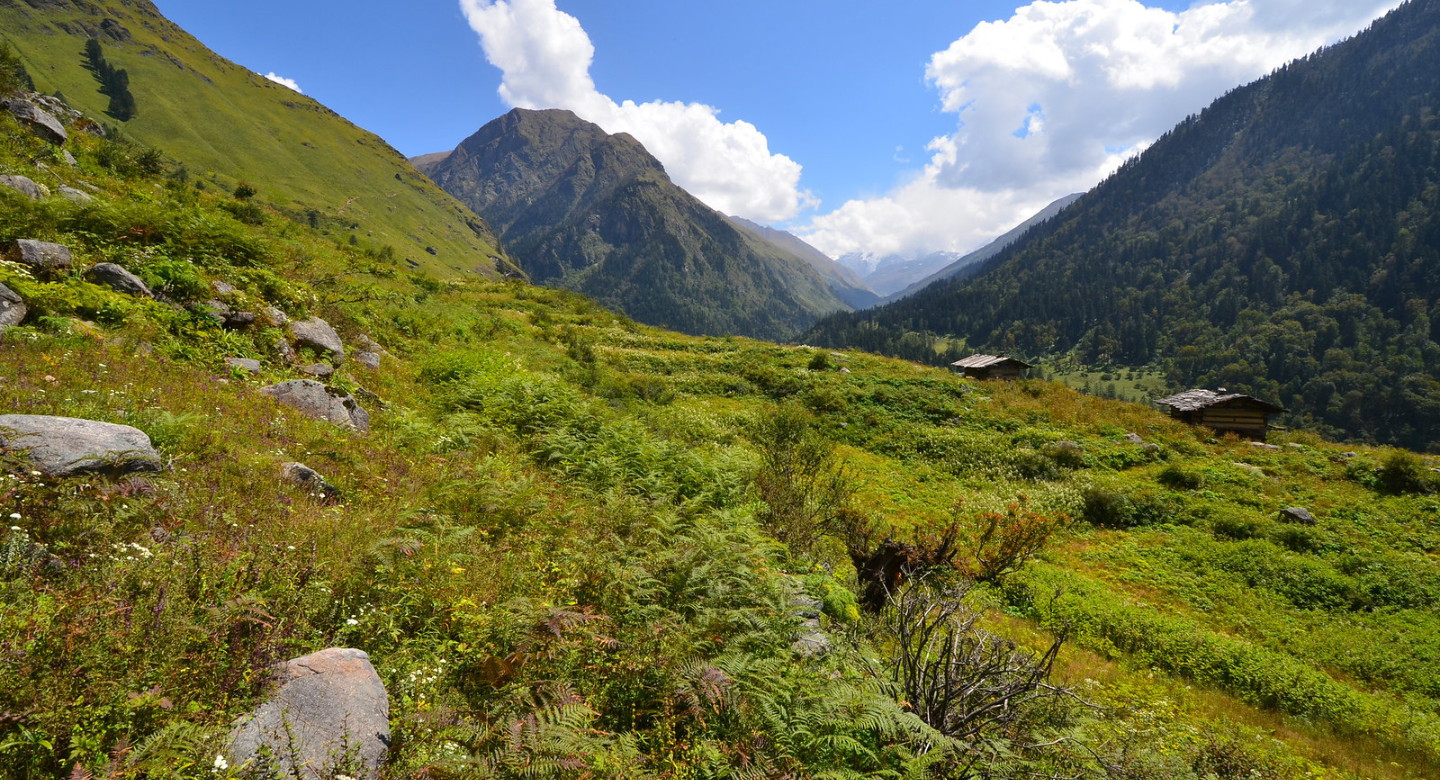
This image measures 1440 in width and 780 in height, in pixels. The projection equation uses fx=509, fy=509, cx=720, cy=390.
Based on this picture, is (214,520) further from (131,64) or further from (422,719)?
(131,64)

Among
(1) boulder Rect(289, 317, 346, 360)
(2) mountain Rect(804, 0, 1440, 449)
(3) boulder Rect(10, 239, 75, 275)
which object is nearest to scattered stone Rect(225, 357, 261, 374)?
(1) boulder Rect(289, 317, 346, 360)

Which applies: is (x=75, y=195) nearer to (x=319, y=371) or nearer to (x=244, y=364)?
(x=244, y=364)

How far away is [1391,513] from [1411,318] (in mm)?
179796

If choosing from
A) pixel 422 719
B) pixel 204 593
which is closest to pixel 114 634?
pixel 204 593

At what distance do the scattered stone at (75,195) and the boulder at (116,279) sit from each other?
10.4 ft

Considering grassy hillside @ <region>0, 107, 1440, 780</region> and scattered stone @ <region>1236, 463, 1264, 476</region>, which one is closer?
grassy hillside @ <region>0, 107, 1440, 780</region>

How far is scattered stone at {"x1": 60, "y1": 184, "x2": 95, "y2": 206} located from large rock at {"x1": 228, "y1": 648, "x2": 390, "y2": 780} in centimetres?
1290

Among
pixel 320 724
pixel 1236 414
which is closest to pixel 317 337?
pixel 320 724

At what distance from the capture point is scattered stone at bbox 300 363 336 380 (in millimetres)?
9102

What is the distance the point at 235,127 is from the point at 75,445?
178 meters

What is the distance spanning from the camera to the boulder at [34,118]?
13.2 metres

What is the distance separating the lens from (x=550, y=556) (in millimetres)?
5785

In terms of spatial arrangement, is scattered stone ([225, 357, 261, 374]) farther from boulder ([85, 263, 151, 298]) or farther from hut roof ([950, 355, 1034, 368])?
hut roof ([950, 355, 1034, 368])

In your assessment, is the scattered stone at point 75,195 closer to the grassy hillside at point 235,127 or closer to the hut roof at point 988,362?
the hut roof at point 988,362
